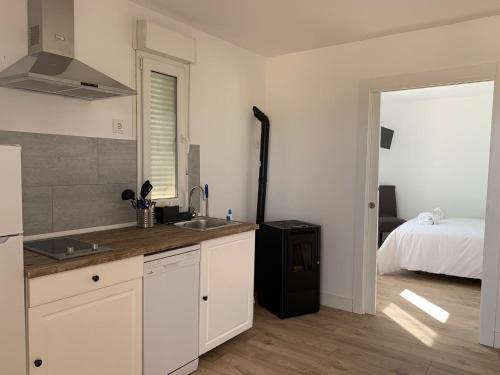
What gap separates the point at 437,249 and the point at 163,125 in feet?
11.4

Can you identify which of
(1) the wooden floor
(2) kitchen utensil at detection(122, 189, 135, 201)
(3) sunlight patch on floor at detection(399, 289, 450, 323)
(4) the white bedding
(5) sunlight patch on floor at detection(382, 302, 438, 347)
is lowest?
(1) the wooden floor

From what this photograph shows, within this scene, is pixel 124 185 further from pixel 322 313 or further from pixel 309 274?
pixel 322 313

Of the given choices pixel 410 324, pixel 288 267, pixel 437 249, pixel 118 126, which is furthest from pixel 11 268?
pixel 437 249

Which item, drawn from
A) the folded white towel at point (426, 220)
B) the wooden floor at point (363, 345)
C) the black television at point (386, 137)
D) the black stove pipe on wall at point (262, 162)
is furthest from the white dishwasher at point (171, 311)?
the black television at point (386, 137)

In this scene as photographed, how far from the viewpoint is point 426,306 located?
3.86m

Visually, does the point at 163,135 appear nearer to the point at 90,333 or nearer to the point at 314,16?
the point at 314,16

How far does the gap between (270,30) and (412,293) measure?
10.0ft

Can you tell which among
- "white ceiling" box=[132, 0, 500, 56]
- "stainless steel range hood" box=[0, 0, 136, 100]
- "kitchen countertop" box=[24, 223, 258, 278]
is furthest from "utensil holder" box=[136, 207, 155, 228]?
"white ceiling" box=[132, 0, 500, 56]

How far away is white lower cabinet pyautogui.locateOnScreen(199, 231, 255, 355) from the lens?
2633mm

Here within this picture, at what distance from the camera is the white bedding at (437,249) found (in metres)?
4.43

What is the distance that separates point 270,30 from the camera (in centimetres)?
330

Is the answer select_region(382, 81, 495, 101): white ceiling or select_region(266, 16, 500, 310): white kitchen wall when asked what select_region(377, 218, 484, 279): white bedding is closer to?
select_region(266, 16, 500, 310): white kitchen wall

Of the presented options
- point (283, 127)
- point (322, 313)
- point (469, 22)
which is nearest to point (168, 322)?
point (322, 313)

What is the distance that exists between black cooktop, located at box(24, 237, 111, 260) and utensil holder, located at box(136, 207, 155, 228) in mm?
540
